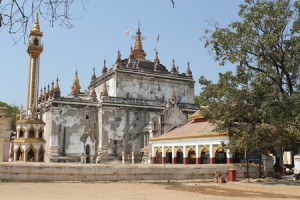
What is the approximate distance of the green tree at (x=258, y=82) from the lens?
792 inches

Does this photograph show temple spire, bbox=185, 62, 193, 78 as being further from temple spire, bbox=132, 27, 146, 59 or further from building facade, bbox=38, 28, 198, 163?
temple spire, bbox=132, 27, 146, 59

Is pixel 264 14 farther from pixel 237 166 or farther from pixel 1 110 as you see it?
pixel 1 110

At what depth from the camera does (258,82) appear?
20812 mm

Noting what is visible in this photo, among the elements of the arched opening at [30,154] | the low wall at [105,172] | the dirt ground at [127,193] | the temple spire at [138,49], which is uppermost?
the temple spire at [138,49]

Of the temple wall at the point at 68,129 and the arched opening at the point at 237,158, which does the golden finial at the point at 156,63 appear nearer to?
the temple wall at the point at 68,129

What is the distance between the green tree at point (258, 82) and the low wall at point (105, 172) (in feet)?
7.55

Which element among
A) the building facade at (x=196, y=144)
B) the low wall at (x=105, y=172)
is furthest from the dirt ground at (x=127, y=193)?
the building facade at (x=196, y=144)

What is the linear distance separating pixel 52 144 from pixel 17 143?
6.15 meters

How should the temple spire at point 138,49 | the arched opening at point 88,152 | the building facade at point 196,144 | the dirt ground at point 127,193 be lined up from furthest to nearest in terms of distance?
the temple spire at point 138,49
the arched opening at point 88,152
the building facade at point 196,144
the dirt ground at point 127,193

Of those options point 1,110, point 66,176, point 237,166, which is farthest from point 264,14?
point 1,110

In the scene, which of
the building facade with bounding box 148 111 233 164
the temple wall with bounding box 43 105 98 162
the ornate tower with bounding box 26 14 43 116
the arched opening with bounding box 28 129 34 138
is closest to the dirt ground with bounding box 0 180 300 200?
the building facade with bounding box 148 111 233 164

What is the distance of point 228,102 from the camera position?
21297mm

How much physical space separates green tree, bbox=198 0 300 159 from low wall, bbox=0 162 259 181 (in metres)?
2.30

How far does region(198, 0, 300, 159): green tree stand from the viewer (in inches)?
792
